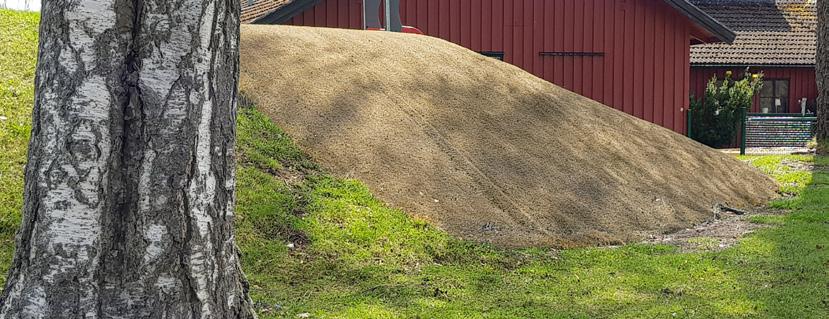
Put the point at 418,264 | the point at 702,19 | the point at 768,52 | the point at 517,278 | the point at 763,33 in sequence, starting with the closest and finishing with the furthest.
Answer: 1. the point at 517,278
2. the point at 418,264
3. the point at 702,19
4. the point at 768,52
5. the point at 763,33

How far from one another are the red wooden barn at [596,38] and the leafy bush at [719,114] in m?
3.51

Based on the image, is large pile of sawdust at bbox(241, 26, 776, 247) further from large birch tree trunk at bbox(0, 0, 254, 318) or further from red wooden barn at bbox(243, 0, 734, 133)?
large birch tree trunk at bbox(0, 0, 254, 318)

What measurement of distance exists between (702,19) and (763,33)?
9909 mm

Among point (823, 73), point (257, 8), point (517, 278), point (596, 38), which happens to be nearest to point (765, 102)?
point (823, 73)

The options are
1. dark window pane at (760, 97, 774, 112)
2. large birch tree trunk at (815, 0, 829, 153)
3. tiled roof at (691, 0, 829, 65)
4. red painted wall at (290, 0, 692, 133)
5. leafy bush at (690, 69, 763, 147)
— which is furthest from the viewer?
dark window pane at (760, 97, 774, 112)

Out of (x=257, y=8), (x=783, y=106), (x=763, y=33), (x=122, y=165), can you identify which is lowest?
(x=783, y=106)

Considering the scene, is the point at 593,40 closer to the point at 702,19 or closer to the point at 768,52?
the point at 702,19

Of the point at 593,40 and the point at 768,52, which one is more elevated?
the point at 593,40

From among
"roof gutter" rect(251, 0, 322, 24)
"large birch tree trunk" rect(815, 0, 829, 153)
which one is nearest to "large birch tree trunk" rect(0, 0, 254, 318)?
"roof gutter" rect(251, 0, 322, 24)

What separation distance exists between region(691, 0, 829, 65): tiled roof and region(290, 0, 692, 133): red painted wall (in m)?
7.05

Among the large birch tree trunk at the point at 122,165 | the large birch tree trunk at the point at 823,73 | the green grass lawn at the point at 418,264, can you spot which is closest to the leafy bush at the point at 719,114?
the large birch tree trunk at the point at 823,73

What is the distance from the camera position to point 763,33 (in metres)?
27.7

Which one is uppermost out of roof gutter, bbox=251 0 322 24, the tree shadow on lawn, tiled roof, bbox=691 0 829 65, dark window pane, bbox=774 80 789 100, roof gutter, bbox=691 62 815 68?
roof gutter, bbox=251 0 322 24

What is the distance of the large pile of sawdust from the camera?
9.04m
